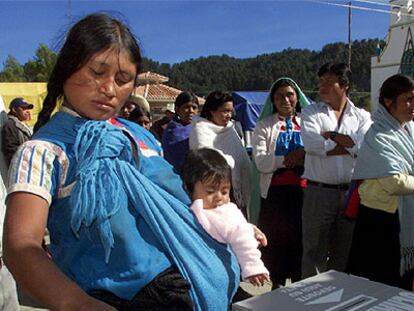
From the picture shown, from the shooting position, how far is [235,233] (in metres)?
1.32

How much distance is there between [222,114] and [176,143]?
1.87 ft

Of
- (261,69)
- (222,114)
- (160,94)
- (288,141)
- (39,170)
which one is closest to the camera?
(39,170)

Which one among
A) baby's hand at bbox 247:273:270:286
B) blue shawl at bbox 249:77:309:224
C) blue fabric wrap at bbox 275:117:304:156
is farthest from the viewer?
blue shawl at bbox 249:77:309:224

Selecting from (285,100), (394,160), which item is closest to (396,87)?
(394,160)

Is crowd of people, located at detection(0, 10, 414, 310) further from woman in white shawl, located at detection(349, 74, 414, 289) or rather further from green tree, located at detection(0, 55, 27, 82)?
green tree, located at detection(0, 55, 27, 82)

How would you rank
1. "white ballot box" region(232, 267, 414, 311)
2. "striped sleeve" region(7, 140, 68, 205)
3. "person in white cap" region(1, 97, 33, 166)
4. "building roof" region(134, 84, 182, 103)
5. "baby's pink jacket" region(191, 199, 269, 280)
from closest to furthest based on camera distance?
"striped sleeve" region(7, 140, 68, 205), "white ballot box" region(232, 267, 414, 311), "baby's pink jacket" region(191, 199, 269, 280), "person in white cap" region(1, 97, 33, 166), "building roof" region(134, 84, 182, 103)

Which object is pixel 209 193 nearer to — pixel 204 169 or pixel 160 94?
pixel 204 169

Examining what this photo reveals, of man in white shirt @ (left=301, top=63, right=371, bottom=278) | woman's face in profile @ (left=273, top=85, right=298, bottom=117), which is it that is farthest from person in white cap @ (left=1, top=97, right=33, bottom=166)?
man in white shirt @ (left=301, top=63, right=371, bottom=278)

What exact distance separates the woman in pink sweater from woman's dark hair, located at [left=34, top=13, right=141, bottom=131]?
510 mm

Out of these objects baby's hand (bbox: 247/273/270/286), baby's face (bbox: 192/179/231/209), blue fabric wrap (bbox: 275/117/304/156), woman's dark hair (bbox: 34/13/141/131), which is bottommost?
baby's hand (bbox: 247/273/270/286)

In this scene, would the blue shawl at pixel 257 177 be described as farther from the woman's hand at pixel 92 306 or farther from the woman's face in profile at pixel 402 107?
the woman's hand at pixel 92 306

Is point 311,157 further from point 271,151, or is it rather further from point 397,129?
point 397,129

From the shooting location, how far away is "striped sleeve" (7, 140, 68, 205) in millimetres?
870

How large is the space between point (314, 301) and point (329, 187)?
7.48 ft
